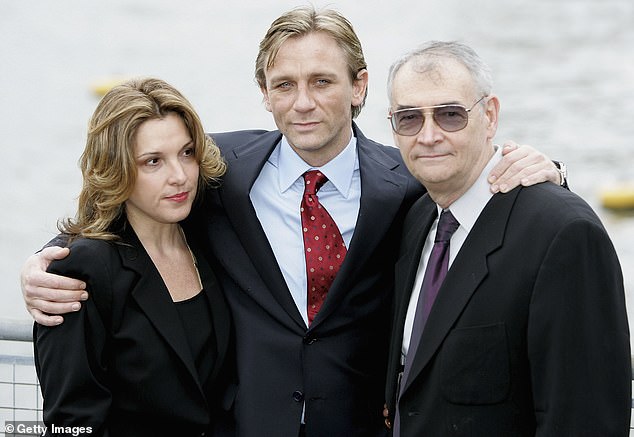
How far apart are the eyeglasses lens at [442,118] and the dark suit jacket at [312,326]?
70 cm

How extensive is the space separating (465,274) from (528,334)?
317mm

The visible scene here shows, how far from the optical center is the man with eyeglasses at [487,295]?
3031mm

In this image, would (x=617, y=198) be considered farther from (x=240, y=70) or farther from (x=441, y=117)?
(x=441, y=117)

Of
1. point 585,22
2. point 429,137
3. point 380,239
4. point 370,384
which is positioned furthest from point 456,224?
point 585,22

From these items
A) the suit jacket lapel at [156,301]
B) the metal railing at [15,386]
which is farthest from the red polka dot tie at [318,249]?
the metal railing at [15,386]

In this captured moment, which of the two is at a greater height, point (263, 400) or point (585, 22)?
point (585, 22)

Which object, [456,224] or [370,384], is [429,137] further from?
[370,384]

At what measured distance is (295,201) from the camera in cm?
416

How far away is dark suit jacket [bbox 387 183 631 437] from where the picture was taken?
302cm

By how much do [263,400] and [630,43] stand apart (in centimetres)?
3218

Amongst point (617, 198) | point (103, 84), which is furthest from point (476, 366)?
point (103, 84)

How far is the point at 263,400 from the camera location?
13.1 feet

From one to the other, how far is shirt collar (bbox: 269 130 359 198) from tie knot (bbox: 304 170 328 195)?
0.7 inches

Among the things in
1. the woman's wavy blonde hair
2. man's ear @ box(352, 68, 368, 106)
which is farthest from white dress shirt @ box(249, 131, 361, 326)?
the woman's wavy blonde hair
